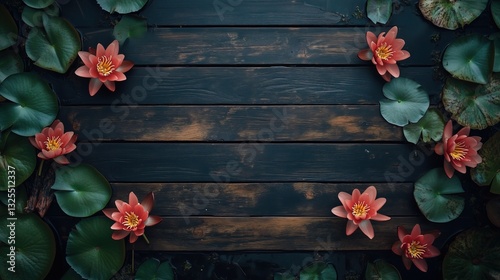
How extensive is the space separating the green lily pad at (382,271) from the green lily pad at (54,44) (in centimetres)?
138

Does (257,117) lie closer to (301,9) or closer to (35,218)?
(301,9)

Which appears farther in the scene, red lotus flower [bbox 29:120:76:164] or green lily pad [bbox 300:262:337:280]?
green lily pad [bbox 300:262:337:280]

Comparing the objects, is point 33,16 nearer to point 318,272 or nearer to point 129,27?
point 129,27

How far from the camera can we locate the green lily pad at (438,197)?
186 cm

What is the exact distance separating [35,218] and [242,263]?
0.80 metres

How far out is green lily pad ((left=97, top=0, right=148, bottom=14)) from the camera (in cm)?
182

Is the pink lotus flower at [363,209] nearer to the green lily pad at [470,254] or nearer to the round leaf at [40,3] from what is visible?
the green lily pad at [470,254]

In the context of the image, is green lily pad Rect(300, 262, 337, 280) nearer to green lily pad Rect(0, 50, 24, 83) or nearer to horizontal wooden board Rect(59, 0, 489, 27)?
horizontal wooden board Rect(59, 0, 489, 27)

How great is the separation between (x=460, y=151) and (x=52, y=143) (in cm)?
150

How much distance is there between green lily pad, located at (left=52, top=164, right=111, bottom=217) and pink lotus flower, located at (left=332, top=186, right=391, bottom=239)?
89 centimetres

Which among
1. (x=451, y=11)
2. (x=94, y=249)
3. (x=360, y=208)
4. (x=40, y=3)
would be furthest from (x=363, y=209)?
(x=40, y=3)

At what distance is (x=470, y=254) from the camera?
1869 mm

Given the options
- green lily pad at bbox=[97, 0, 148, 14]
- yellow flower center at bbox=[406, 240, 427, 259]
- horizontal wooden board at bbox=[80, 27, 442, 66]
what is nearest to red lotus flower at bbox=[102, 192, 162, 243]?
horizontal wooden board at bbox=[80, 27, 442, 66]

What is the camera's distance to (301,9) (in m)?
1.87
